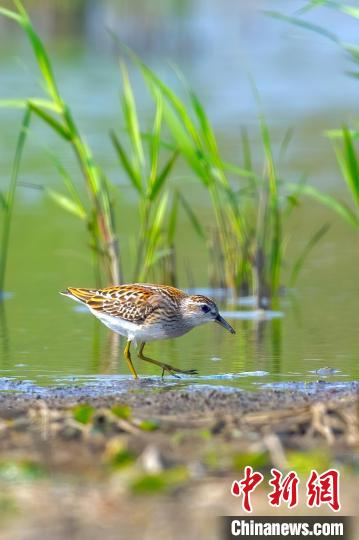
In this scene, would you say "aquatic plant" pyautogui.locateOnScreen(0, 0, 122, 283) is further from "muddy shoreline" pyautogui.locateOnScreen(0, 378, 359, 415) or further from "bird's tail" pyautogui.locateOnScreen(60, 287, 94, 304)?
"muddy shoreline" pyautogui.locateOnScreen(0, 378, 359, 415)

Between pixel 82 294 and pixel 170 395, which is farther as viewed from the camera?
pixel 82 294

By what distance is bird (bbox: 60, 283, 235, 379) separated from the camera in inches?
335

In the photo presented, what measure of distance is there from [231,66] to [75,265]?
18.3 metres

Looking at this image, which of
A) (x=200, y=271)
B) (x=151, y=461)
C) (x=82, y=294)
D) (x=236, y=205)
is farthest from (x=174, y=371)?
(x=200, y=271)

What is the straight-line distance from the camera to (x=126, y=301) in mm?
8586

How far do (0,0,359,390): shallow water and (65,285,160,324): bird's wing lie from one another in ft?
1.15

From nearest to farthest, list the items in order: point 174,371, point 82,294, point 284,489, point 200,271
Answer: point 284,489 → point 174,371 → point 82,294 → point 200,271

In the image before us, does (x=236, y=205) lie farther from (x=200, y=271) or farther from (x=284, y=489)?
(x=284, y=489)

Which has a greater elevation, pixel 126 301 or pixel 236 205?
pixel 236 205

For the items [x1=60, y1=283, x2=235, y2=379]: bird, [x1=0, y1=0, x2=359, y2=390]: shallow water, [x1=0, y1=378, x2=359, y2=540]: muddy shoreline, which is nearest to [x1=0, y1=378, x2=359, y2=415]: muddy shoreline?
[x1=0, y1=378, x2=359, y2=540]: muddy shoreline

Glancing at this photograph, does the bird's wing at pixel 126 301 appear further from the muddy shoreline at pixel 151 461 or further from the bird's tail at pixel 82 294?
the muddy shoreline at pixel 151 461

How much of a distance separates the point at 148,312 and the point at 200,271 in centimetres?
382

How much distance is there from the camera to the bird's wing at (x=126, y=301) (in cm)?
849

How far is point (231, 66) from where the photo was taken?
3053 cm
